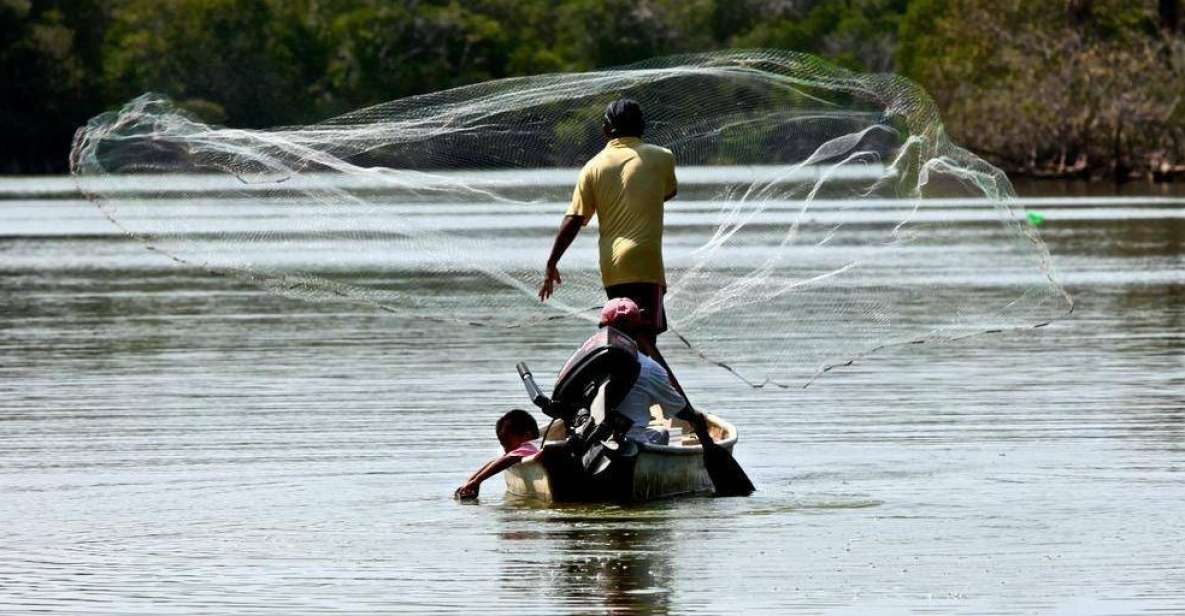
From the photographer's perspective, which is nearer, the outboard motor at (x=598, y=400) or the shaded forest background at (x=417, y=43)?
the outboard motor at (x=598, y=400)

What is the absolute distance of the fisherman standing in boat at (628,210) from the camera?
43.4ft

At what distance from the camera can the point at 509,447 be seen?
42.3ft

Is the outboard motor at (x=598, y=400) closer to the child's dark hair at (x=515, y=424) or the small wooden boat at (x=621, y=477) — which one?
the small wooden boat at (x=621, y=477)

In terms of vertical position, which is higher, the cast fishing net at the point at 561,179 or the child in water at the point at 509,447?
the cast fishing net at the point at 561,179

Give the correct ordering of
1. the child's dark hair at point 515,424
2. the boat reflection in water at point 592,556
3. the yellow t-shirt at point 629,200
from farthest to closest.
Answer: the yellow t-shirt at point 629,200, the child's dark hair at point 515,424, the boat reflection in water at point 592,556

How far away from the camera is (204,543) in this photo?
11461 mm

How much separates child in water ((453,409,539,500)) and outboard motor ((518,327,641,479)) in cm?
27

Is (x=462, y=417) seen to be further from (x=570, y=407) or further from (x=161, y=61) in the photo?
(x=161, y=61)

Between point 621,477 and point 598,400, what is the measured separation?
399mm

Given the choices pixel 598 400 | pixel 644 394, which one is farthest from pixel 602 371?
pixel 644 394

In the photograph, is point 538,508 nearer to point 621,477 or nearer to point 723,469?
point 621,477

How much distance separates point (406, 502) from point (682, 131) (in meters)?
3.19

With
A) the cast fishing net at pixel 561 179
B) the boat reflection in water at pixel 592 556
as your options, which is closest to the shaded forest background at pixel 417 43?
the cast fishing net at pixel 561 179

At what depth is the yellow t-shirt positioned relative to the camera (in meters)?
13.2
